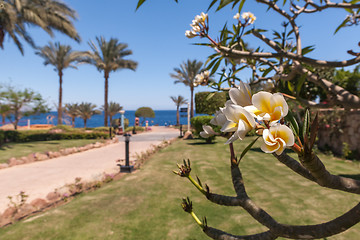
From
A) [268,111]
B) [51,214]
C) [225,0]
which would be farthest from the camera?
[51,214]

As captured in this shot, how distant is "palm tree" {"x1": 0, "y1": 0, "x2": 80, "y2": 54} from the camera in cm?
1370

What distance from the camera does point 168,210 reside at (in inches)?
178

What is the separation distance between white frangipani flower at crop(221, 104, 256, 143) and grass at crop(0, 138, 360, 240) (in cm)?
352

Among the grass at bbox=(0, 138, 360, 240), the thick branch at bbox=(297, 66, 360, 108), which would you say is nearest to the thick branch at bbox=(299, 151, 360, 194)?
the thick branch at bbox=(297, 66, 360, 108)

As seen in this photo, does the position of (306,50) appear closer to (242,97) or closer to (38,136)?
(242,97)

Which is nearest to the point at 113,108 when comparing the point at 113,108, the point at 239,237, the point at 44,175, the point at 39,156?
the point at 113,108

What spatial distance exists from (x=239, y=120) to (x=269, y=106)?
113mm

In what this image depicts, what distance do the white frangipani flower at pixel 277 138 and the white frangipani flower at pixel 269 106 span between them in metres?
0.04

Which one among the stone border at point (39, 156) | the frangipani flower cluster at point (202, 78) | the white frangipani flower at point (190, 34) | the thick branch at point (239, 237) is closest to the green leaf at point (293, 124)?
the thick branch at point (239, 237)

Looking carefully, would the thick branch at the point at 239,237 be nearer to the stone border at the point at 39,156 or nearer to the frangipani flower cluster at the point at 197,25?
the frangipani flower cluster at the point at 197,25

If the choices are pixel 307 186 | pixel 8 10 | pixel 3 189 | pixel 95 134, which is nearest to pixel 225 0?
pixel 307 186

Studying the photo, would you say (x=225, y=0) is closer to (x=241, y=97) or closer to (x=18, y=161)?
(x=241, y=97)

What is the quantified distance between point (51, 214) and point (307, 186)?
6069 millimetres

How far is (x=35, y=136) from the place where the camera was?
53.8 ft
